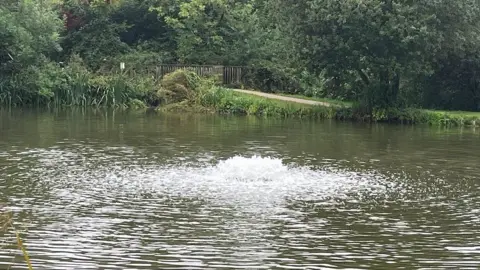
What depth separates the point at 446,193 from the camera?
1529cm

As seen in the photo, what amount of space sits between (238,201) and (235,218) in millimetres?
1477

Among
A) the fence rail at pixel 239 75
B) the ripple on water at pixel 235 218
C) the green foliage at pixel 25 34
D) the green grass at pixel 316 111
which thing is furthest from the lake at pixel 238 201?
the fence rail at pixel 239 75

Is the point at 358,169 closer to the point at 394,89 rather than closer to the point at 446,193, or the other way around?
Answer: the point at 446,193

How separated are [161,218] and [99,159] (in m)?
7.55

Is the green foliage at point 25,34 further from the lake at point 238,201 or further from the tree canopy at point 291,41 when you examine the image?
the lake at point 238,201

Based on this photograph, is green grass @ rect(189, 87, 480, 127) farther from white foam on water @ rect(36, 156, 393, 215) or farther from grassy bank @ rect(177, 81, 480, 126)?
white foam on water @ rect(36, 156, 393, 215)

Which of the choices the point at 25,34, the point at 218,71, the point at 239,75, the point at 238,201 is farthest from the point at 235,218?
the point at 239,75

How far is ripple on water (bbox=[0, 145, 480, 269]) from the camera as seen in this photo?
10016mm

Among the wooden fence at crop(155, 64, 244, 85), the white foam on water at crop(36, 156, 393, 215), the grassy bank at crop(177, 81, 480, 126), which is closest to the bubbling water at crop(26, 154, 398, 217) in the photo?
the white foam on water at crop(36, 156, 393, 215)

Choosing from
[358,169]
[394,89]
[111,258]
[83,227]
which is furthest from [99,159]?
[394,89]

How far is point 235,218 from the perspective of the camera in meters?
12.4

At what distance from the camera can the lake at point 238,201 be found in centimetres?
1016

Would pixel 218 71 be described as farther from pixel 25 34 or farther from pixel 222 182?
pixel 222 182

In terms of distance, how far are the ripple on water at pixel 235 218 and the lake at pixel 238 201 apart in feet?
0.08
